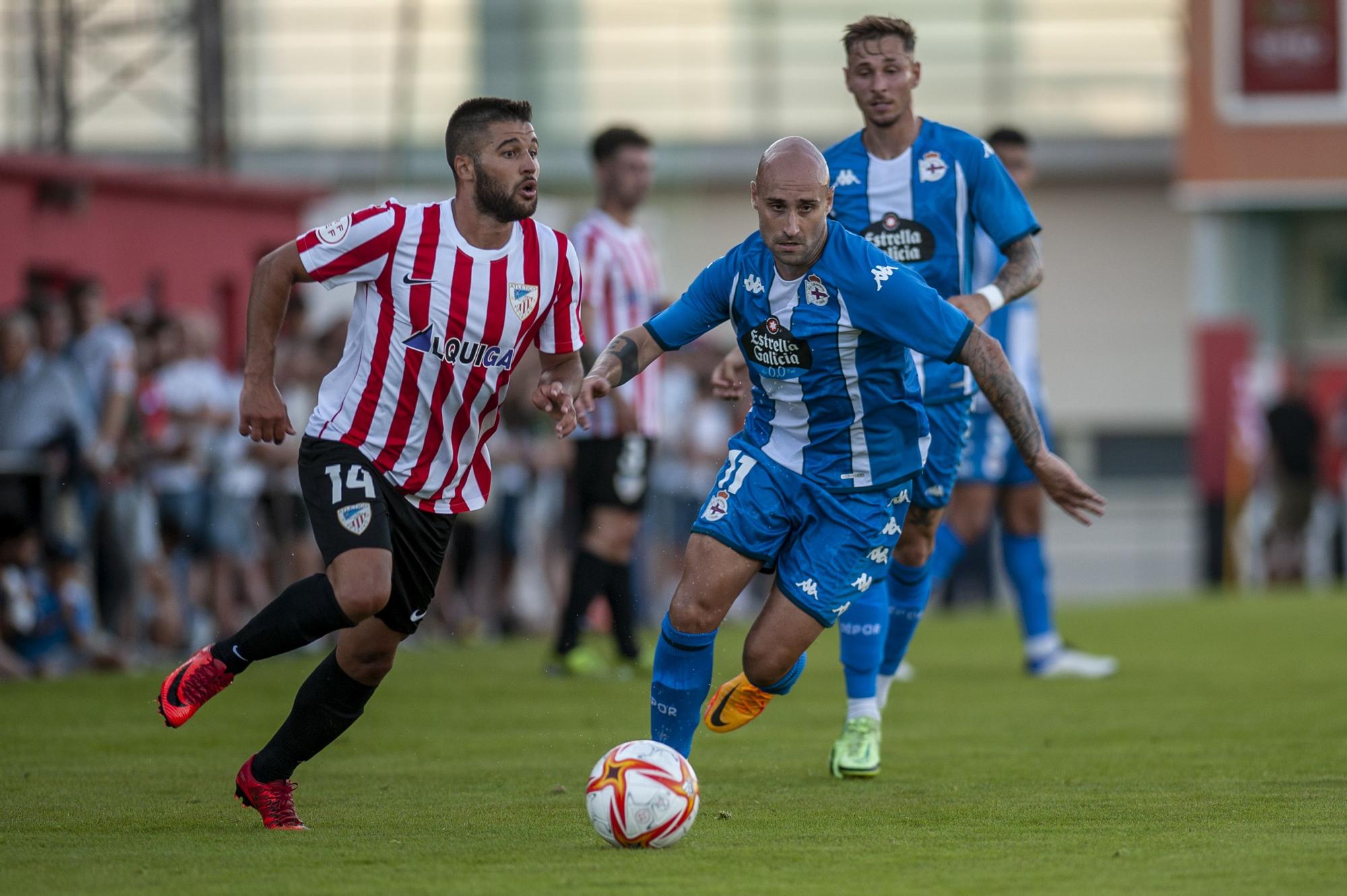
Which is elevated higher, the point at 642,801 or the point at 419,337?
the point at 419,337

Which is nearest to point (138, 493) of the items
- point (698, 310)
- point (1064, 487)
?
point (698, 310)

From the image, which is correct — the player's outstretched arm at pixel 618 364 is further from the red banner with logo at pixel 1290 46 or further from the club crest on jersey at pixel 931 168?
the red banner with logo at pixel 1290 46

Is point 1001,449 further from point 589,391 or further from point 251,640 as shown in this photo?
point 251,640

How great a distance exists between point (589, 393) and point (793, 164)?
0.91 meters

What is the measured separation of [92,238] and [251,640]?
12521mm

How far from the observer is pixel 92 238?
17.2 metres

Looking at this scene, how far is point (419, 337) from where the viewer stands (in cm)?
587

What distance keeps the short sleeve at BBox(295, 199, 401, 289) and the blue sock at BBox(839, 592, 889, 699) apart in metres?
2.20

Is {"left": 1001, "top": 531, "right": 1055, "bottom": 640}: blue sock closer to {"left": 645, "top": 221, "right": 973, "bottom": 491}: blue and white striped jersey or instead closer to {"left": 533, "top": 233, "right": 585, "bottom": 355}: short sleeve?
{"left": 645, "top": 221, "right": 973, "bottom": 491}: blue and white striped jersey

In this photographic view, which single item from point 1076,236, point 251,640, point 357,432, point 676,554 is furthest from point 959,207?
point 1076,236

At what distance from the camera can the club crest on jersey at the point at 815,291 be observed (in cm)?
593

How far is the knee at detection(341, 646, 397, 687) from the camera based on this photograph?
5.78m

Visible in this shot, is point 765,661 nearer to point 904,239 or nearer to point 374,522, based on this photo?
point 374,522

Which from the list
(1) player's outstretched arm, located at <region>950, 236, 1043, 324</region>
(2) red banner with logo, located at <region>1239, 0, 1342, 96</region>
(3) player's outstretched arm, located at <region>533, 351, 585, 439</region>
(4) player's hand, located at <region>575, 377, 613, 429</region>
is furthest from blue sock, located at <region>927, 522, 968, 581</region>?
(2) red banner with logo, located at <region>1239, 0, 1342, 96</region>
